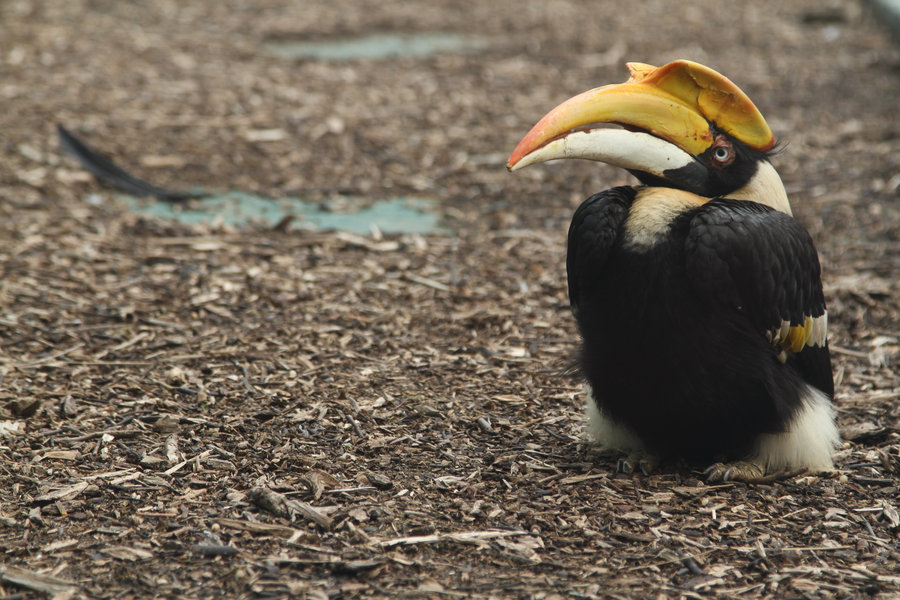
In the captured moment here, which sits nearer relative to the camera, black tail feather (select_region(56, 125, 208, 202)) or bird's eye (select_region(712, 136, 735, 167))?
bird's eye (select_region(712, 136, 735, 167))

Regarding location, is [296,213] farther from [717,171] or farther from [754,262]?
[754,262]

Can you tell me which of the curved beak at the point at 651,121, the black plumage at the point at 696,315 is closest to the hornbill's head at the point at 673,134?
the curved beak at the point at 651,121

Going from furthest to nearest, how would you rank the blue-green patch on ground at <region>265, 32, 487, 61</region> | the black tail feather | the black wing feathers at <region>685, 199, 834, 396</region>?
the blue-green patch on ground at <region>265, 32, 487, 61</region> < the black tail feather < the black wing feathers at <region>685, 199, 834, 396</region>

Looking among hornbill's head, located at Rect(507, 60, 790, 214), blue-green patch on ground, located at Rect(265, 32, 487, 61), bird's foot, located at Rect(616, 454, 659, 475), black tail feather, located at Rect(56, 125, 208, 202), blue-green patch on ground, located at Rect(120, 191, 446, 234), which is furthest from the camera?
blue-green patch on ground, located at Rect(265, 32, 487, 61)

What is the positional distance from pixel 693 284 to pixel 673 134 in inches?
24.1

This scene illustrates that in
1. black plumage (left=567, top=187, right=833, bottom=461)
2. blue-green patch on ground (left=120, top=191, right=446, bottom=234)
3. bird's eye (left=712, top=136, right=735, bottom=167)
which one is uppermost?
bird's eye (left=712, top=136, right=735, bottom=167)

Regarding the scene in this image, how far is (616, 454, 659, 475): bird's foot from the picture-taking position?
403 cm

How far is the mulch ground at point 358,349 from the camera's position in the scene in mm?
3307

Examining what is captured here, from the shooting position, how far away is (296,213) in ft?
22.4

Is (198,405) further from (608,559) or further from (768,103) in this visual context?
(768,103)

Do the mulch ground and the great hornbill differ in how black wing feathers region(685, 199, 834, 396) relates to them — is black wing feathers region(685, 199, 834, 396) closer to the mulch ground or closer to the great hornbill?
the great hornbill

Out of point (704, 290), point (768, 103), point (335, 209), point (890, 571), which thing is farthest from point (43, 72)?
point (890, 571)

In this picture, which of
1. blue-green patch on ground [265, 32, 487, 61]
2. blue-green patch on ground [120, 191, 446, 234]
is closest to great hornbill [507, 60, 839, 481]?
blue-green patch on ground [120, 191, 446, 234]

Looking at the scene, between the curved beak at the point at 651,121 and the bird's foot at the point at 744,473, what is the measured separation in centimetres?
116
